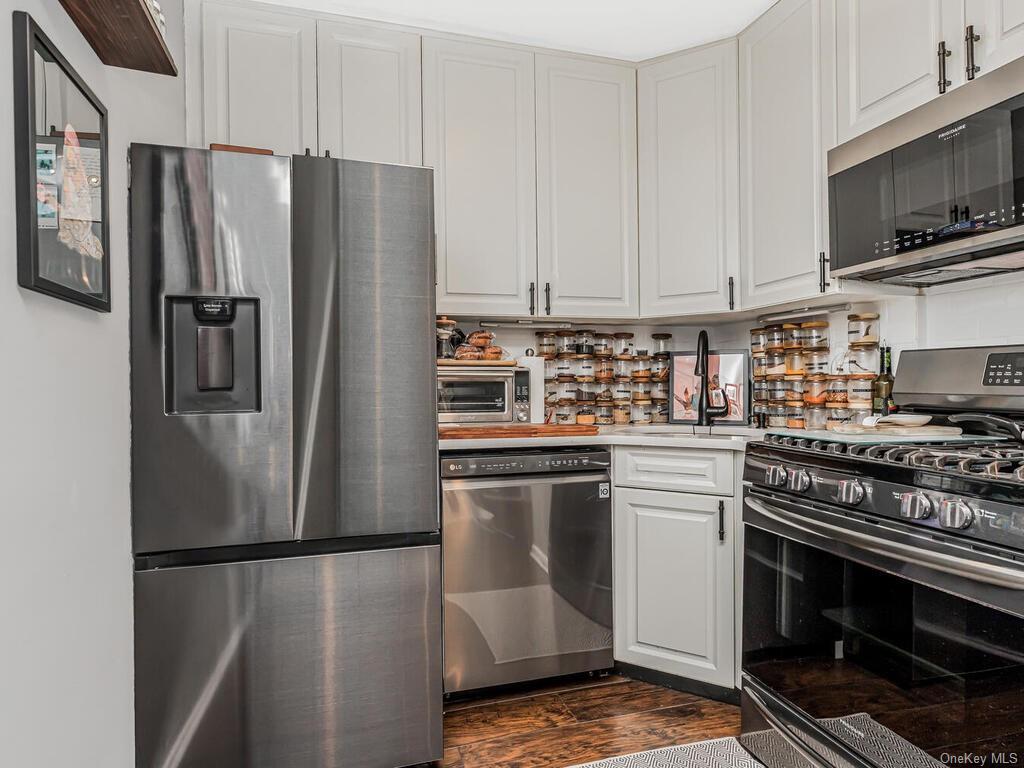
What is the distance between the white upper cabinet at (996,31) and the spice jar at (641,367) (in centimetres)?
161

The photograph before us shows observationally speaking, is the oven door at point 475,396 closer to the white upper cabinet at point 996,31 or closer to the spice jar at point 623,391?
the spice jar at point 623,391

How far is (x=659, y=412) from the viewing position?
299cm

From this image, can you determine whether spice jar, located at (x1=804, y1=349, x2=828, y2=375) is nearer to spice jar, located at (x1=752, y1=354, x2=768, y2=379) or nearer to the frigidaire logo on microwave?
spice jar, located at (x1=752, y1=354, x2=768, y2=379)

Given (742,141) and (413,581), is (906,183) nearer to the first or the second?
(742,141)

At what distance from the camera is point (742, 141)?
8.05ft

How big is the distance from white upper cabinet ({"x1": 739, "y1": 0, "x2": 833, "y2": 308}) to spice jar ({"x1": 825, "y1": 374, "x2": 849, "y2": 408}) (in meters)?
0.37

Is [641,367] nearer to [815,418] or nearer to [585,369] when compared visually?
[585,369]

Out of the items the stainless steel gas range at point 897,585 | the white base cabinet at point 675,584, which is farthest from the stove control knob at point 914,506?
the white base cabinet at point 675,584

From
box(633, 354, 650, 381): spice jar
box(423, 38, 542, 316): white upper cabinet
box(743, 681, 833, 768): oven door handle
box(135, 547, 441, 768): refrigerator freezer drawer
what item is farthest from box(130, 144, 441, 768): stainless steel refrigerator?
box(633, 354, 650, 381): spice jar

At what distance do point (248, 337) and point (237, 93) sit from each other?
1.13 metres

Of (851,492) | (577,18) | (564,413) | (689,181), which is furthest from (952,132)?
(564,413)

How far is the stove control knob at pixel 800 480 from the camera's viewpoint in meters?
1.63

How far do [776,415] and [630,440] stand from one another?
69 cm

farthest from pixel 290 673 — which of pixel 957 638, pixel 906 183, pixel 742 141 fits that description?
pixel 742 141
